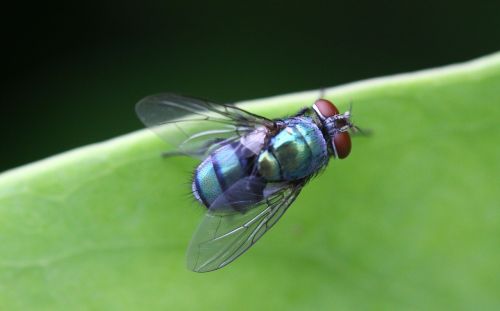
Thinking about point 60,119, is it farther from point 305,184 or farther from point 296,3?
point 305,184

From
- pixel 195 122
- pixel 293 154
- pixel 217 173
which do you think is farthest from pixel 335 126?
pixel 195 122

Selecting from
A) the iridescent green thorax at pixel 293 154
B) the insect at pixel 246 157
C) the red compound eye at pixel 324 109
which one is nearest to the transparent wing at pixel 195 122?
the insect at pixel 246 157

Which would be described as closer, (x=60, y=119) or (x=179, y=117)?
(x=179, y=117)

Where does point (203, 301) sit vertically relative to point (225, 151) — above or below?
below

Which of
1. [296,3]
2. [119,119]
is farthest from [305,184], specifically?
[296,3]

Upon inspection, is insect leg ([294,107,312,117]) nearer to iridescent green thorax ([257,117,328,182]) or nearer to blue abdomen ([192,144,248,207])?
iridescent green thorax ([257,117,328,182])

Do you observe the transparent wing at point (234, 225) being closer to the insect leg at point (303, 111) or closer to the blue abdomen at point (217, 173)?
the blue abdomen at point (217, 173)
